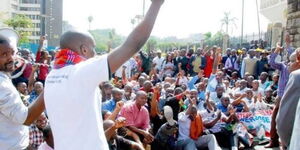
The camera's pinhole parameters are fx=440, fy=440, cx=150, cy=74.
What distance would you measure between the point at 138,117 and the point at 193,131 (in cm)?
116

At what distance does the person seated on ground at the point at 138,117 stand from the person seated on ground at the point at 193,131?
28.1 inches

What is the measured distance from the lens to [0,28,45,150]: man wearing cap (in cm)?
247

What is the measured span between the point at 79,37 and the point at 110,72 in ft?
1.01

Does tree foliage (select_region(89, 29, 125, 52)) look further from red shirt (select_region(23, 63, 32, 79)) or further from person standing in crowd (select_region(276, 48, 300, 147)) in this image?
person standing in crowd (select_region(276, 48, 300, 147))

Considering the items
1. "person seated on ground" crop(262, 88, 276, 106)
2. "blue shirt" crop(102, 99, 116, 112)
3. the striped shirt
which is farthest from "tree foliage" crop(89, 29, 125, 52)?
"person seated on ground" crop(262, 88, 276, 106)

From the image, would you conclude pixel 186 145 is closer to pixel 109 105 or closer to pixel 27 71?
pixel 109 105

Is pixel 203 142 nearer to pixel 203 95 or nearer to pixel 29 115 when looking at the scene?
pixel 203 95

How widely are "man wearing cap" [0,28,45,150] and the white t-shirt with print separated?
1.35 ft

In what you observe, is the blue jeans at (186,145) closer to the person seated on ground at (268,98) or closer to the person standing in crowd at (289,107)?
the person seated on ground at (268,98)

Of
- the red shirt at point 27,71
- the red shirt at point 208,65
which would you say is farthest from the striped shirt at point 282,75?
the red shirt at point 208,65

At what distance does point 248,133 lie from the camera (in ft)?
28.2

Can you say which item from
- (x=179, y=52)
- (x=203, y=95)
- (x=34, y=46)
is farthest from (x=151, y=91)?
(x=34, y=46)

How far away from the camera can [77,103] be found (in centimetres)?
197

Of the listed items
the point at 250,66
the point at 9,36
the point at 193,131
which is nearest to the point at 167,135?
the point at 193,131
